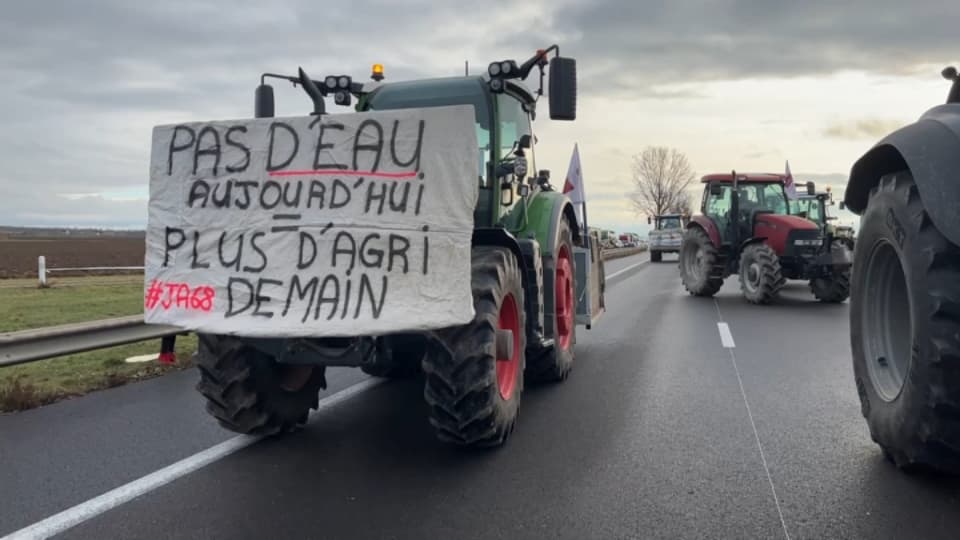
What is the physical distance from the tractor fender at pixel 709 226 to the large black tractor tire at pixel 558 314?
9008 mm

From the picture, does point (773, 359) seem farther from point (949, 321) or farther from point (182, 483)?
point (182, 483)

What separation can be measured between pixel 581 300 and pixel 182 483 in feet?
15.3

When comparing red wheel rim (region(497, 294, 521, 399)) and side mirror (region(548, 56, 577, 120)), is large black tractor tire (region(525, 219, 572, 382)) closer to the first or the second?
red wheel rim (region(497, 294, 521, 399))

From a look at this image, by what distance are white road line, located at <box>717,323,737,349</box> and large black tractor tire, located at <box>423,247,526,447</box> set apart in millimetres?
5332

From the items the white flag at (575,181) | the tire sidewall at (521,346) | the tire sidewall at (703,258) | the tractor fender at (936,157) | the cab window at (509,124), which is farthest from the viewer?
the tire sidewall at (703,258)

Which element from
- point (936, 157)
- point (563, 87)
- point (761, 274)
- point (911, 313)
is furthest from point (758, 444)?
point (761, 274)

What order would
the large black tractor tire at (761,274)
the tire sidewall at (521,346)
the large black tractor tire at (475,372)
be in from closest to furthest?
1. the large black tractor tire at (475,372)
2. the tire sidewall at (521,346)
3. the large black tractor tire at (761,274)

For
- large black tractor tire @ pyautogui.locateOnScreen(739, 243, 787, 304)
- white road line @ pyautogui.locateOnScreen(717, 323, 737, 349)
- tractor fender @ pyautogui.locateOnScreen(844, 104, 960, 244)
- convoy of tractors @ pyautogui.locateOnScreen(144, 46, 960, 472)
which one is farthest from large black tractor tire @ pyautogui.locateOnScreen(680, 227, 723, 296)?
tractor fender @ pyautogui.locateOnScreen(844, 104, 960, 244)

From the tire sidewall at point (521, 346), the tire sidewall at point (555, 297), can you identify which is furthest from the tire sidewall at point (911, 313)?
the tire sidewall at point (555, 297)

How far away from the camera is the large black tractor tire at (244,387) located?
4.92 m

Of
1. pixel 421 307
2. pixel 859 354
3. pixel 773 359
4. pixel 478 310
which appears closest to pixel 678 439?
pixel 859 354

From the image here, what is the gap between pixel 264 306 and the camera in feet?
14.3

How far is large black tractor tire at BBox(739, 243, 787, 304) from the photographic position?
46.6 ft

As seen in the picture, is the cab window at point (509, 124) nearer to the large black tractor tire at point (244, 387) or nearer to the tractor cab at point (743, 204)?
the large black tractor tire at point (244, 387)
